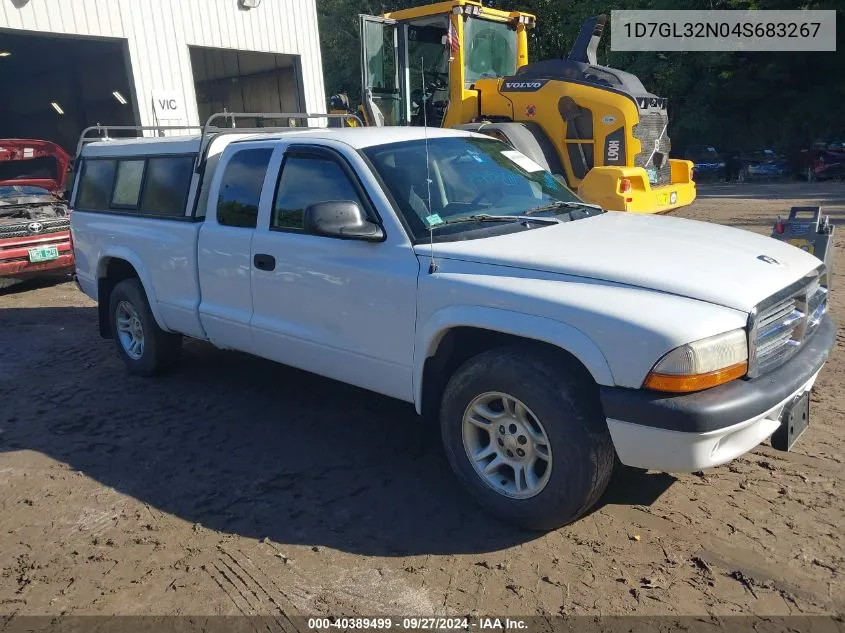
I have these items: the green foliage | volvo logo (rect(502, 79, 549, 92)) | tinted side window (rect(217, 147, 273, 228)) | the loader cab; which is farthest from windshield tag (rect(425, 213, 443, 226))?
the green foliage

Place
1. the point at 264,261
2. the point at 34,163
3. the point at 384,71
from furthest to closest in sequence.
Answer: the point at 34,163 < the point at 384,71 < the point at 264,261

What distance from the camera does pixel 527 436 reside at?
337cm

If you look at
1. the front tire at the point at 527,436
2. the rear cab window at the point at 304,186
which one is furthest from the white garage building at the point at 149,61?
the front tire at the point at 527,436

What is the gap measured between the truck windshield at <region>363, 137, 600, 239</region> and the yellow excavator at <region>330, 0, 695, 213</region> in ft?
12.5

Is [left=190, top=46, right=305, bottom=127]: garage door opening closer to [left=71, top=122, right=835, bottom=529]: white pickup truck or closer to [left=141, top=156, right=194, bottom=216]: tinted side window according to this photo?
[left=141, top=156, right=194, bottom=216]: tinted side window

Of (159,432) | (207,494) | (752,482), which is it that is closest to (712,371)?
(752,482)

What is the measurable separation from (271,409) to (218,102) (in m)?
18.5

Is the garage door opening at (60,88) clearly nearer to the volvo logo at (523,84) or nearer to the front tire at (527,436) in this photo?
the volvo logo at (523,84)

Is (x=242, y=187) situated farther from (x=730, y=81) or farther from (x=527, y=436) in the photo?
(x=730, y=81)

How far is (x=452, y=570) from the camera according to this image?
10.6 feet

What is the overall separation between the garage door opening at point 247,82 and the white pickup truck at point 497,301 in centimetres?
1269

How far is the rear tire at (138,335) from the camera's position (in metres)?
5.78

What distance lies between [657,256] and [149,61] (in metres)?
12.6

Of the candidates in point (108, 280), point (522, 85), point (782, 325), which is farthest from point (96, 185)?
point (522, 85)
